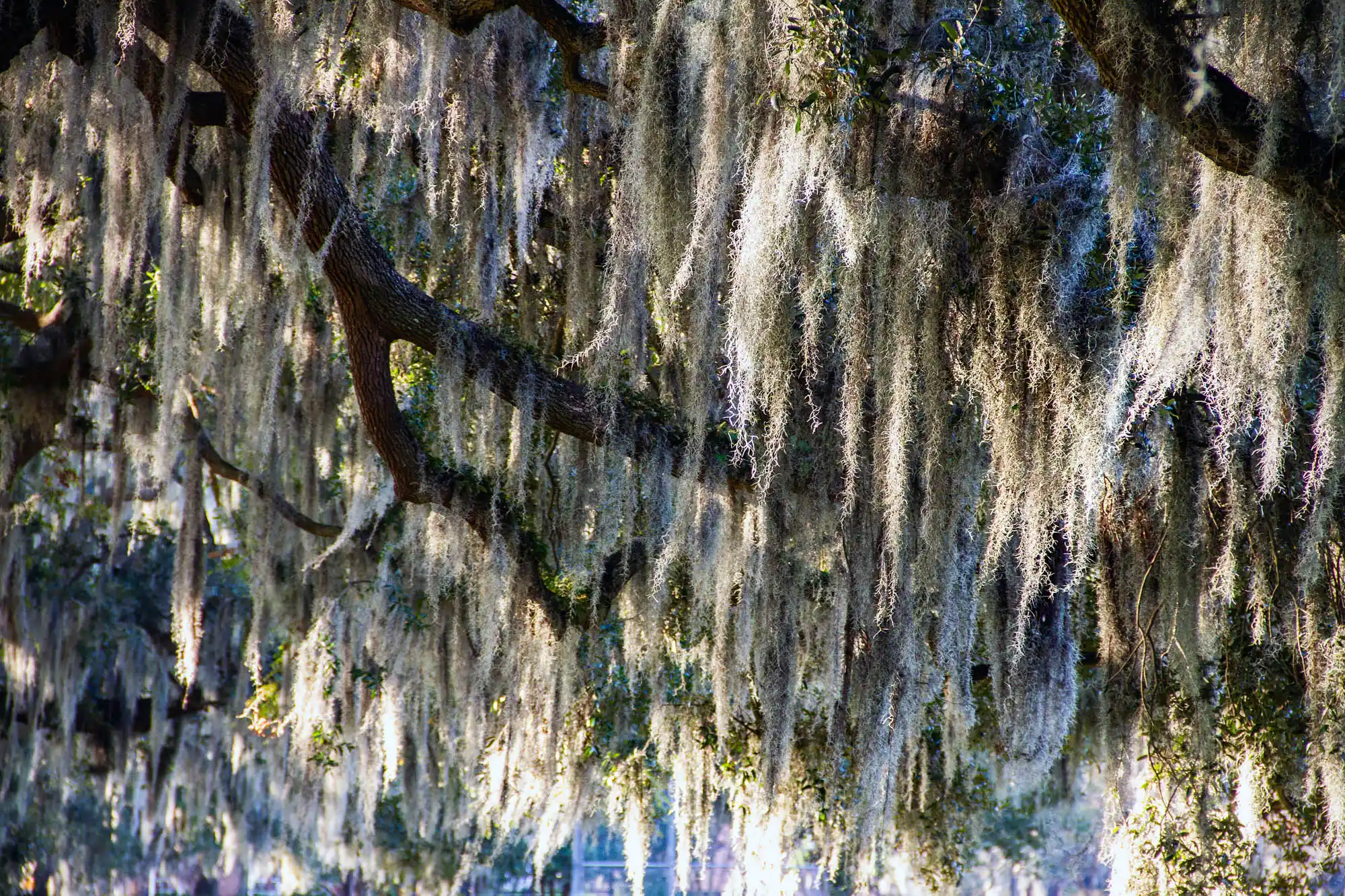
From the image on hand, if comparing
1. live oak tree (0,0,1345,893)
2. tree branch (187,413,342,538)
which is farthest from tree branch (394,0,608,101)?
tree branch (187,413,342,538)

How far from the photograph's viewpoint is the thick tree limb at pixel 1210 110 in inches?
89.2

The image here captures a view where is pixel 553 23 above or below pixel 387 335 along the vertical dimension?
above

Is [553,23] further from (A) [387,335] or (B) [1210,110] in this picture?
(B) [1210,110]

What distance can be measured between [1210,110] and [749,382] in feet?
3.63

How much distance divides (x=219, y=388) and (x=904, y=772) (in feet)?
9.99

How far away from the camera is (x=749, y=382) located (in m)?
2.96

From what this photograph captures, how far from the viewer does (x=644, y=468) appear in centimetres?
399

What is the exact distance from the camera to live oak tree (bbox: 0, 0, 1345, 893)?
290cm

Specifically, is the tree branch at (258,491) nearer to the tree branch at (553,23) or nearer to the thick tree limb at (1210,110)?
the tree branch at (553,23)

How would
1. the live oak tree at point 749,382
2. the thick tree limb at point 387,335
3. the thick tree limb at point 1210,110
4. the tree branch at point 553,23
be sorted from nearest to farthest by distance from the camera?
1. the thick tree limb at point 1210,110
2. the live oak tree at point 749,382
3. the tree branch at point 553,23
4. the thick tree limb at point 387,335

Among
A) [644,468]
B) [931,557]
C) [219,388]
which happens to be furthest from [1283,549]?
[219,388]

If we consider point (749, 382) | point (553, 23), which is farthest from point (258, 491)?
point (749, 382)

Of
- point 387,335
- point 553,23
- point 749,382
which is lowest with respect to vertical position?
point 749,382

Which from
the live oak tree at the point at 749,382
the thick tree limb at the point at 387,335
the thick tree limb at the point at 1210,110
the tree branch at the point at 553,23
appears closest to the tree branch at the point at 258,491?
the live oak tree at the point at 749,382
